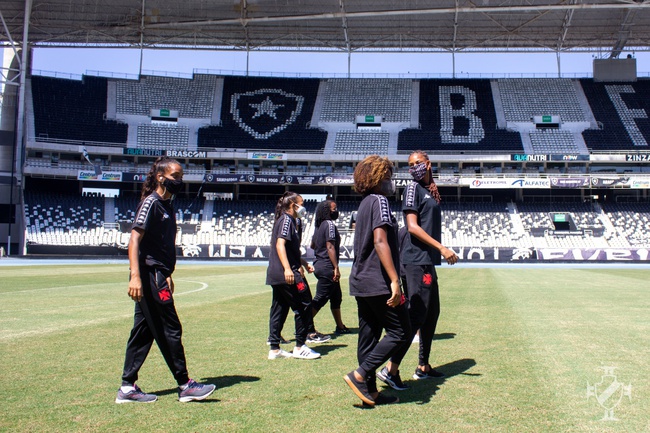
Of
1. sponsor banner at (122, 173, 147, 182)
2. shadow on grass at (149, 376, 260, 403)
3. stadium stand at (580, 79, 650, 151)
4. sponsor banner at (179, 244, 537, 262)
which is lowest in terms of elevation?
sponsor banner at (179, 244, 537, 262)

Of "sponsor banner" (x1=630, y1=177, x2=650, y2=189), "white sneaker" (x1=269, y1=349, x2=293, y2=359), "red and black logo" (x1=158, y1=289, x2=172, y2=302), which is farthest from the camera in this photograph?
"sponsor banner" (x1=630, y1=177, x2=650, y2=189)

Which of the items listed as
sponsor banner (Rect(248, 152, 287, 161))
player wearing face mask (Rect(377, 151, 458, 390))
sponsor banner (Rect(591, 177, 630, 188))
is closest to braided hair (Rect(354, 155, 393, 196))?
player wearing face mask (Rect(377, 151, 458, 390))

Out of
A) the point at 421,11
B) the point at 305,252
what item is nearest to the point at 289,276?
the point at 305,252

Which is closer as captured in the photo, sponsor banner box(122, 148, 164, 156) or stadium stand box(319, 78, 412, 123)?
sponsor banner box(122, 148, 164, 156)

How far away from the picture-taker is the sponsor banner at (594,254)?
4169 cm

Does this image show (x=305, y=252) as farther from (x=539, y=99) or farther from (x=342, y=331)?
(x=342, y=331)

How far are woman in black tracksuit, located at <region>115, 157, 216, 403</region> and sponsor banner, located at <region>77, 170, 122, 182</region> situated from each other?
4673 centimetres

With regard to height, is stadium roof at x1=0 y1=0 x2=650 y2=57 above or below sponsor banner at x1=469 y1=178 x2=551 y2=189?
above

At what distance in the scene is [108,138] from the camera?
169 feet

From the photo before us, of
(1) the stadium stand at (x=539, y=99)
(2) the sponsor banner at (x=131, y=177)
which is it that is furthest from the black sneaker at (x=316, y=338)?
(1) the stadium stand at (x=539, y=99)

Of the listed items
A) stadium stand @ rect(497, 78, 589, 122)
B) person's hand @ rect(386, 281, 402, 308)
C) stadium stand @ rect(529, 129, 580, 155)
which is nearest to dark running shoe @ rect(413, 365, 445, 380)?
person's hand @ rect(386, 281, 402, 308)

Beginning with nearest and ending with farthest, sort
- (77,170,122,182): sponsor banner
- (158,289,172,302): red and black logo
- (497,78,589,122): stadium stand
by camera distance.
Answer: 1. (158,289,172,302): red and black logo
2. (77,170,122,182): sponsor banner
3. (497,78,589,122): stadium stand

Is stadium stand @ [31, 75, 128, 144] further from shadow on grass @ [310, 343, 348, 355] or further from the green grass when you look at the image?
shadow on grass @ [310, 343, 348, 355]

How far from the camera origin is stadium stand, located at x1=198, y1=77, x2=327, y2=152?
53.4 m
